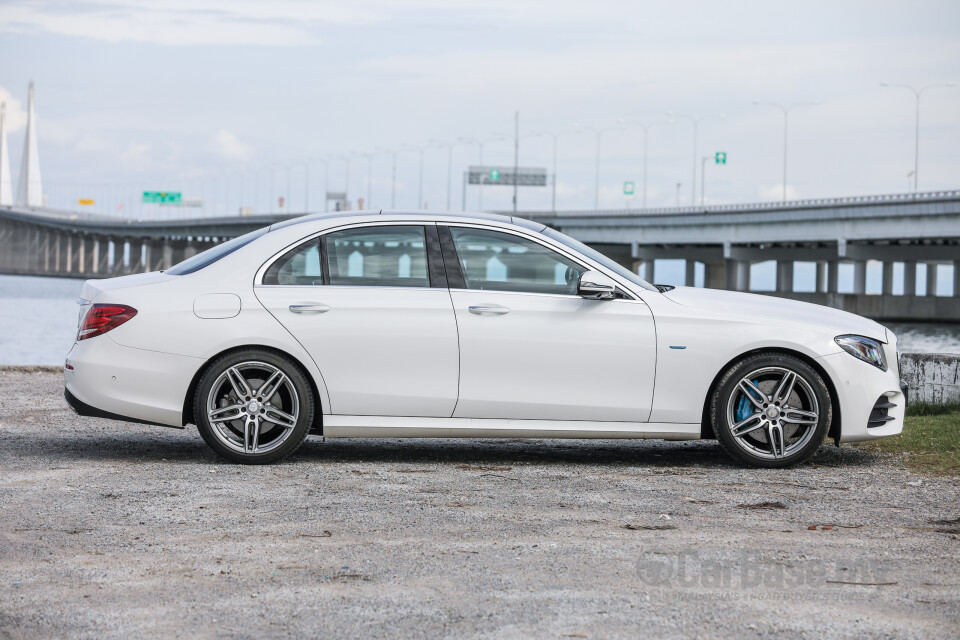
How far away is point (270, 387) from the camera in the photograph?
7.17 meters

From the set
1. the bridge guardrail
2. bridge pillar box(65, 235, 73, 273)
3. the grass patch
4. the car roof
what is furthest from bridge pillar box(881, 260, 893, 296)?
bridge pillar box(65, 235, 73, 273)

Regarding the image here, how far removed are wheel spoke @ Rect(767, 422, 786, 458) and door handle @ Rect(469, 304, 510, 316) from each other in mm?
1761

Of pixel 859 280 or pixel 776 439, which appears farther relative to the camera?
pixel 859 280

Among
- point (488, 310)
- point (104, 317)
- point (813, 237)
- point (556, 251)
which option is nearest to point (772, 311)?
point (556, 251)

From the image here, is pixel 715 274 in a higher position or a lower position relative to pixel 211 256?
higher

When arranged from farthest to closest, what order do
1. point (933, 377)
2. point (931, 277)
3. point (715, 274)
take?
point (931, 277) < point (715, 274) < point (933, 377)

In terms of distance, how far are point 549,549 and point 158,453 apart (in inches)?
147

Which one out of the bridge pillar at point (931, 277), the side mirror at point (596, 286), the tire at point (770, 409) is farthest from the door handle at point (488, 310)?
the bridge pillar at point (931, 277)

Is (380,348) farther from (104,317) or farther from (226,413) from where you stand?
(104,317)

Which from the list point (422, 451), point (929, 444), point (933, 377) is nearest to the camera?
point (422, 451)

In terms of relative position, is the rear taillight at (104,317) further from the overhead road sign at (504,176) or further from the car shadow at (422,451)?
the overhead road sign at (504,176)

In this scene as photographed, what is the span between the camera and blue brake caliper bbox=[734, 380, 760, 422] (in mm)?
7273

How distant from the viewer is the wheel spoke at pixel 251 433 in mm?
7141

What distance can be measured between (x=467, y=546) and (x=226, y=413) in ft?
8.62
